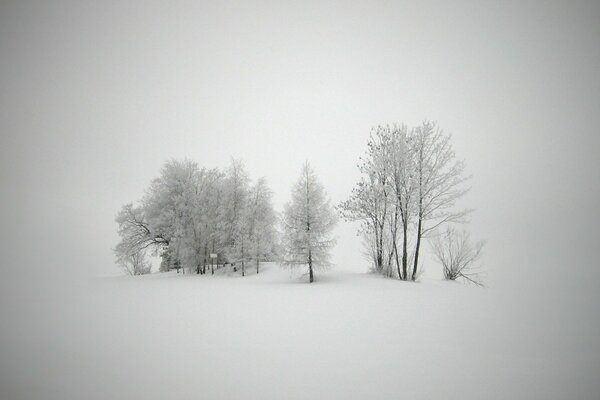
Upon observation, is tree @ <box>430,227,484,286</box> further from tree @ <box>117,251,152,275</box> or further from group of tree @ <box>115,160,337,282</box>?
tree @ <box>117,251,152,275</box>

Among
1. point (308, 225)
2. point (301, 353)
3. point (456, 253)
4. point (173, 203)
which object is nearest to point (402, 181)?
point (456, 253)

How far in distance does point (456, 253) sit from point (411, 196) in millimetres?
4482

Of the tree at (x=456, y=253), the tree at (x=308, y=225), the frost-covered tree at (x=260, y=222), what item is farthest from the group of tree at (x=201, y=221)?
the tree at (x=456, y=253)

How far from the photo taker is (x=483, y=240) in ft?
45.5

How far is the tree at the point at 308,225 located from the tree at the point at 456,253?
21.9 ft

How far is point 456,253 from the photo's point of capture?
47.3 feet

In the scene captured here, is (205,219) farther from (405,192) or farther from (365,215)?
(405,192)

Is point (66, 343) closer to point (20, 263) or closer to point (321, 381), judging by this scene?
point (321, 381)

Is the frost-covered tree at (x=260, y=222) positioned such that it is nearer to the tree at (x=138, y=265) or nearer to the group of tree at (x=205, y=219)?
the group of tree at (x=205, y=219)

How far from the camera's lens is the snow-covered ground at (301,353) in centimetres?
343

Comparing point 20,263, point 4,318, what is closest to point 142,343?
point 4,318

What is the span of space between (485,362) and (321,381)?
9.41 ft

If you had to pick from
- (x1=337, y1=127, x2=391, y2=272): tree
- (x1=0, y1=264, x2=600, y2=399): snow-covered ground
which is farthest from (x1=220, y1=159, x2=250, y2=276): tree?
(x1=0, y1=264, x2=600, y2=399): snow-covered ground

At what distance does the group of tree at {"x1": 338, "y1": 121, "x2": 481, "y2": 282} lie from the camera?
46.1 ft
